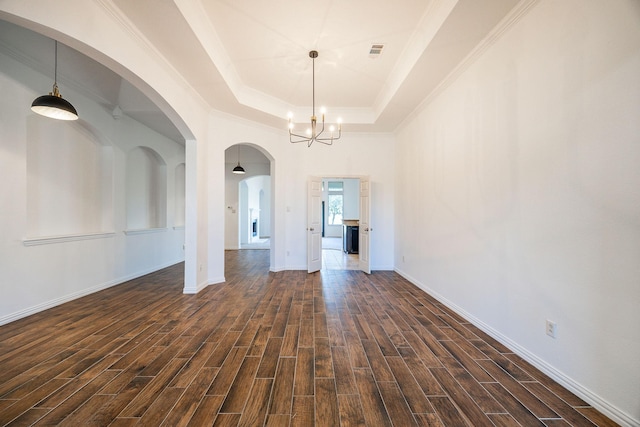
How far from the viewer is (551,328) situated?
6.16ft

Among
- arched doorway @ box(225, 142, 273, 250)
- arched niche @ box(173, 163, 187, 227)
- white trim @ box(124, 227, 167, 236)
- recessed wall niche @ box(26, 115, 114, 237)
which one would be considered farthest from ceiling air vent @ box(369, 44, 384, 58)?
arched niche @ box(173, 163, 187, 227)

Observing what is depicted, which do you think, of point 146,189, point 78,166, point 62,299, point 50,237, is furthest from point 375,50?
point 62,299

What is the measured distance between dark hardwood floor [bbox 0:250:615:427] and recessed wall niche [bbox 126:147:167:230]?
2165 millimetres

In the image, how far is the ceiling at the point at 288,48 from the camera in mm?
2402

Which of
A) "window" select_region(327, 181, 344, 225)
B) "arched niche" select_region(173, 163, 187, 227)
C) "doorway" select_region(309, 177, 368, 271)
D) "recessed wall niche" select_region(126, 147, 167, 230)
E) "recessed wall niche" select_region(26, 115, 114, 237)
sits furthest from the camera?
"window" select_region(327, 181, 344, 225)

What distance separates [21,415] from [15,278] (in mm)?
2235

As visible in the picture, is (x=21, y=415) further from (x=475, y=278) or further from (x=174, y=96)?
(x=475, y=278)

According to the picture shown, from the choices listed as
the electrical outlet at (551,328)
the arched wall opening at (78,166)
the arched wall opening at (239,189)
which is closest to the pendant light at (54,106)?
the arched wall opening at (78,166)

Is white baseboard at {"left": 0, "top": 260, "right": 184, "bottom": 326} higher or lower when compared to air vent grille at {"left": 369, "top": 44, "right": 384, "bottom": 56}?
lower

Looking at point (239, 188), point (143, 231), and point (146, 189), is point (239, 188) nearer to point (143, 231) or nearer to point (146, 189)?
point (146, 189)

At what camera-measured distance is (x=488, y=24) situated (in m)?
2.34

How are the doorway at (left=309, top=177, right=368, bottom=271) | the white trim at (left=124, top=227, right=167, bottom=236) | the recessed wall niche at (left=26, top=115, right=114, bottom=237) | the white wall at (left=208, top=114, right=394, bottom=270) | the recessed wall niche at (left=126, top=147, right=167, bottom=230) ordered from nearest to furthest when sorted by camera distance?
the recessed wall niche at (left=26, top=115, right=114, bottom=237) < the white trim at (left=124, top=227, right=167, bottom=236) < the recessed wall niche at (left=126, top=147, right=167, bottom=230) < the white wall at (left=208, top=114, right=394, bottom=270) < the doorway at (left=309, top=177, right=368, bottom=271)

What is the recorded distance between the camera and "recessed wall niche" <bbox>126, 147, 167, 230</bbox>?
16.3 ft

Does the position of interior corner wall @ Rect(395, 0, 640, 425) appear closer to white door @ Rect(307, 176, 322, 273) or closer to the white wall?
the white wall
